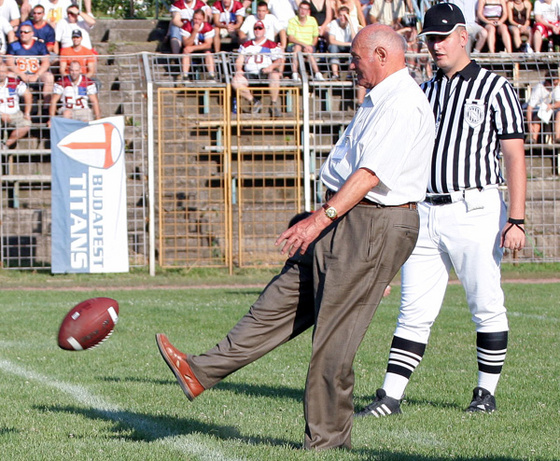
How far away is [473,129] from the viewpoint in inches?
221

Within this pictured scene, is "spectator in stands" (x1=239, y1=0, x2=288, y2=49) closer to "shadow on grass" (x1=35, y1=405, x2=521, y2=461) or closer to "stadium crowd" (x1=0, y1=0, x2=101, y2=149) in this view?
"stadium crowd" (x1=0, y1=0, x2=101, y2=149)

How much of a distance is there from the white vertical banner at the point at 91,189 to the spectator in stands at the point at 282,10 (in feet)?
15.6

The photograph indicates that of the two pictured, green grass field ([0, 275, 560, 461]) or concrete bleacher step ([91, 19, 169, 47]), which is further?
concrete bleacher step ([91, 19, 169, 47])

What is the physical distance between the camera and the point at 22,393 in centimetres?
613

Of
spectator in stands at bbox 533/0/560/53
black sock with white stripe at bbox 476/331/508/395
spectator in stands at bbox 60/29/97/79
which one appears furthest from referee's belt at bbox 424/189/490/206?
spectator in stands at bbox 533/0/560/53

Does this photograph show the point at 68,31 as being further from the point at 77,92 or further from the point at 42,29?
the point at 77,92

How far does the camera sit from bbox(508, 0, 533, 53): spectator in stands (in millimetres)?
18811

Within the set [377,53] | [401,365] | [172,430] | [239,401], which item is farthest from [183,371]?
[377,53]

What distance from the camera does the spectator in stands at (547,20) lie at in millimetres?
18953

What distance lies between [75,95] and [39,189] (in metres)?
1.94

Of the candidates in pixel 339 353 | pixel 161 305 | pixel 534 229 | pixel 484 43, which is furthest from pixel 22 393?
pixel 484 43

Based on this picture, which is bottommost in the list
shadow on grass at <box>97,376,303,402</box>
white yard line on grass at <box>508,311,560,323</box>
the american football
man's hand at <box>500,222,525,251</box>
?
white yard line on grass at <box>508,311,560,323</box>

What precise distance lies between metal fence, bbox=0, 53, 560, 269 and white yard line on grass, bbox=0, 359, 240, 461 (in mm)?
9093

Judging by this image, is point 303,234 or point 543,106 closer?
point 303,234
